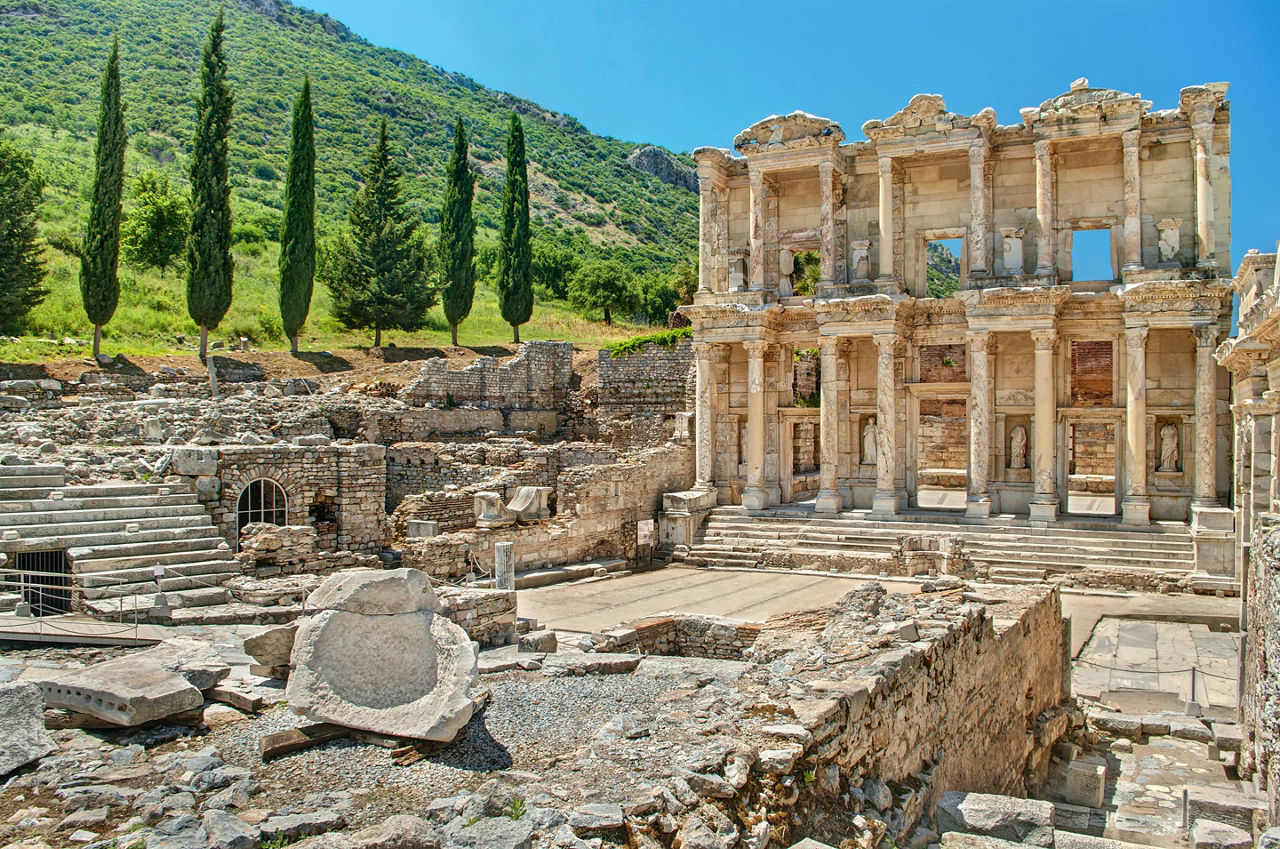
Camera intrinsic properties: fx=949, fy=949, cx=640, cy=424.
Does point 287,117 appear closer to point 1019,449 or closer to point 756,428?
point 756,428

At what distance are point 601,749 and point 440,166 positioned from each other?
80.1 metres

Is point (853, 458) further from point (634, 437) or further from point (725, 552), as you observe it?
point (634, 437)

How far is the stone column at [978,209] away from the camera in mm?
23172

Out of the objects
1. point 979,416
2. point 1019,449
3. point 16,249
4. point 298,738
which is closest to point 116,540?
point 298,738

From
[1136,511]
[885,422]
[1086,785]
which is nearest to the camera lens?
[1086,785]

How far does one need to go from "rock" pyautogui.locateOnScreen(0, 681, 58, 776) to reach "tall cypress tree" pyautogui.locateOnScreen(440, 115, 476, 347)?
3270cm

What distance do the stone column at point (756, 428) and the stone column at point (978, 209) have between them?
574cm

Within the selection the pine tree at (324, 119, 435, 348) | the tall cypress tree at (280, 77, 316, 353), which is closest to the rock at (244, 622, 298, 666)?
the tall cypress tree at (280, 77, 316, 353)

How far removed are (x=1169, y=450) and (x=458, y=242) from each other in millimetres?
28051

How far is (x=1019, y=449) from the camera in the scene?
942 inches

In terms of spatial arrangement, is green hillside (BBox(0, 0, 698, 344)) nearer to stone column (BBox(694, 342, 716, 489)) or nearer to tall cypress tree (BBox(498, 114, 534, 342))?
tall cypress tree (BBox(498, 114, 534, 342))

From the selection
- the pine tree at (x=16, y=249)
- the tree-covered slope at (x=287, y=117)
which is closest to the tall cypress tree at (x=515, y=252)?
the pine tree at (x=16, y=249)

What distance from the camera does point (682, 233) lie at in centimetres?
8662

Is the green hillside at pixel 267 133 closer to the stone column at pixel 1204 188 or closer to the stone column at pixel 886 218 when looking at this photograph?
the stone column at pixel 886 218
